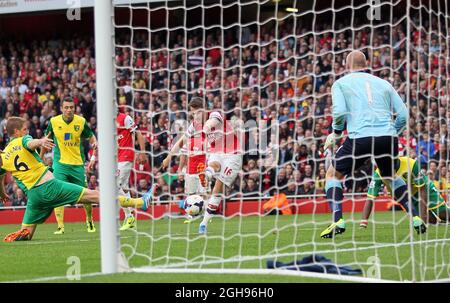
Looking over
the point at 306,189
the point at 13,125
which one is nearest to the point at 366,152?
the point at 13,125

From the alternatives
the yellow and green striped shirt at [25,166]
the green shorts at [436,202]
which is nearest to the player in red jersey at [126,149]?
the yellow and green striped shirt at [25,166]

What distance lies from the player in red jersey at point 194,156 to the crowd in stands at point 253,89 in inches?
12.4

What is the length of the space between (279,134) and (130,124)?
3639 mm

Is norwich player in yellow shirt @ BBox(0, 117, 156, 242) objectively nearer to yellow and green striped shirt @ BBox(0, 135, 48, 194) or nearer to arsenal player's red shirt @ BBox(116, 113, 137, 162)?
yellow and green striped shirt @ BBox(0, 135, 48, 194)

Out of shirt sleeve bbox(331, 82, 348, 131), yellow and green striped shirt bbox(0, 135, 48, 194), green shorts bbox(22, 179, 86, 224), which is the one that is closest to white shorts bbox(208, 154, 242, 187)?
green shorts bbox(22, 179, 86, 224)

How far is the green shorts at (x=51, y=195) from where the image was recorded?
12.9 meters

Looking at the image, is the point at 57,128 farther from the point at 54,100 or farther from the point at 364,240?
the point at 54,100

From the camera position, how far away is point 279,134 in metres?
18.1

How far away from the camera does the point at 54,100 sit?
2652cm

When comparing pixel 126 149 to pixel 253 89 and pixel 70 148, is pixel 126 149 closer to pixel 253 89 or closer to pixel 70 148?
pixel 70 148

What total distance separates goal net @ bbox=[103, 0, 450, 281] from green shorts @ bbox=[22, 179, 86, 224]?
2.77ft

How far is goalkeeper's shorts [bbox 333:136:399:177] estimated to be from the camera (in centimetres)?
1069

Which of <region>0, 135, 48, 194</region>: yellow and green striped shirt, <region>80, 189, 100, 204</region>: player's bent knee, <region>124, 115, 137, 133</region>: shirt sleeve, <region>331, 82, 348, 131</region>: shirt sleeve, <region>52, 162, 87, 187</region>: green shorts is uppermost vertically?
<region>331, 82, 348, 131</region>: shirt sleeve
